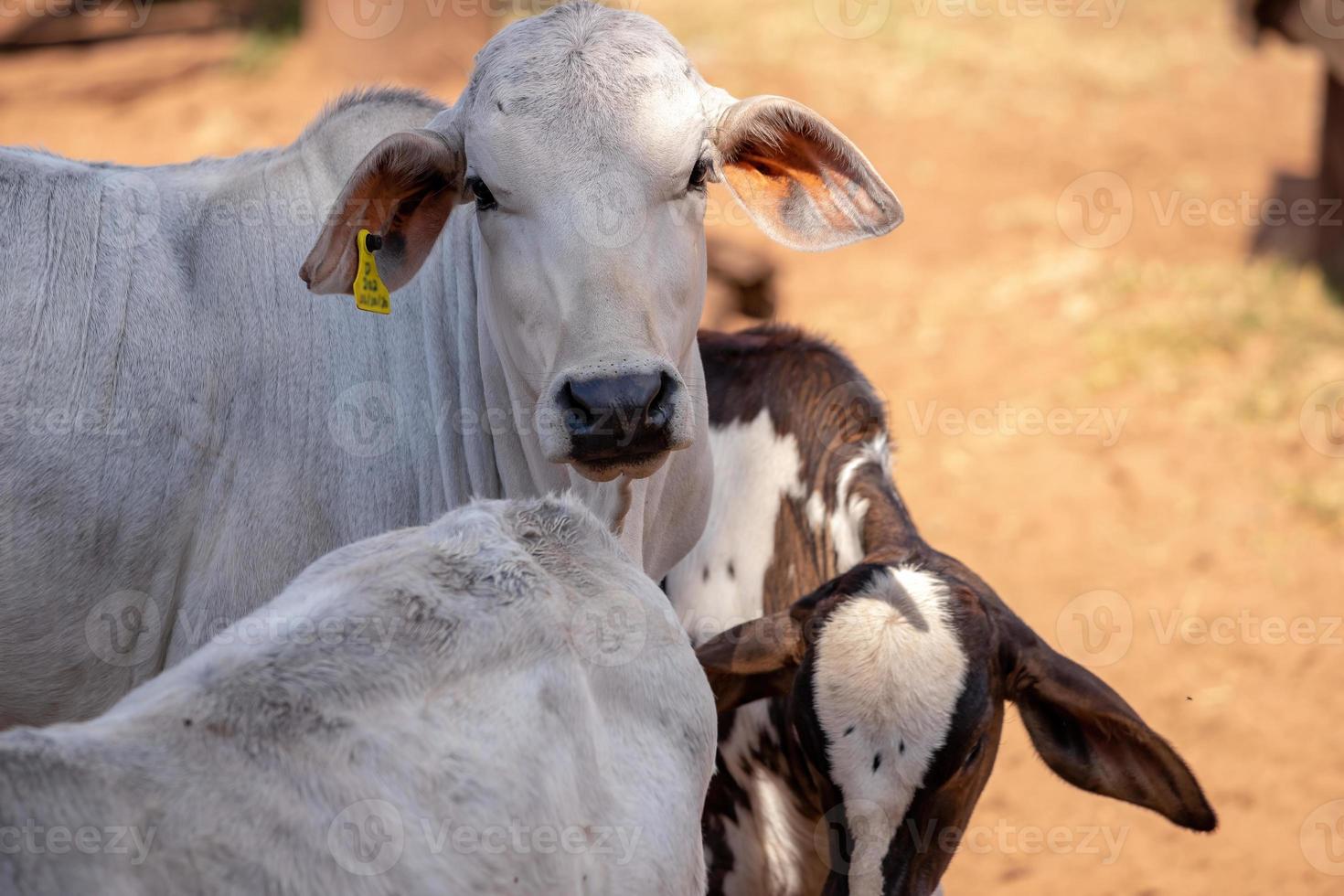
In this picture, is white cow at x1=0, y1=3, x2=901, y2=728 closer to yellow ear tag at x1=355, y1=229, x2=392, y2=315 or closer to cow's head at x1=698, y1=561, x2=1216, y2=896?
yellow ear tag at x1=355, y1=229, x2=392, y2=315

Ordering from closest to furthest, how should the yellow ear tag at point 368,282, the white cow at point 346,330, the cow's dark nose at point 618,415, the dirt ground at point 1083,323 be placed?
the cow's dark nose at point 618,415, the white cow at point 346,330, the yellow ear tag at point 368,282, the dirt ground at point 1083,323

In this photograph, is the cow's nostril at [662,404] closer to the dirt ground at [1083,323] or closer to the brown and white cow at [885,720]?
the brown and white cow at [885,720]

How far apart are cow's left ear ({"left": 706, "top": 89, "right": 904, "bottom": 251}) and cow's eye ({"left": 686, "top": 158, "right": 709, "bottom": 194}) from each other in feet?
0.09

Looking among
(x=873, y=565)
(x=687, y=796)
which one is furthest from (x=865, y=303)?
(x=687, y=796)

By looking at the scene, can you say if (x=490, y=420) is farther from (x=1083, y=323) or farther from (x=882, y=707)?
(x=1083, y=323)

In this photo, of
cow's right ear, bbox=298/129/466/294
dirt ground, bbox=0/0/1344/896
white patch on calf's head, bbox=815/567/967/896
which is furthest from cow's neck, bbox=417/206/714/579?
dirt ground, bbox=0/0/1344/896

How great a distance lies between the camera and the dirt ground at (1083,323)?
5562mm

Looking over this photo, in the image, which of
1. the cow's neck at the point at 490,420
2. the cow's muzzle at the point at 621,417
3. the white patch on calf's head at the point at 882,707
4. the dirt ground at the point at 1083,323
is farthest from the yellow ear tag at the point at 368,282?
the dirt ground at the point at 1083,323

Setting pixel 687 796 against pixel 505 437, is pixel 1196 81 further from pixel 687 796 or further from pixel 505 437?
pixel 687 796

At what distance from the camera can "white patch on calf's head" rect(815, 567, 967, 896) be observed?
3.01 metres

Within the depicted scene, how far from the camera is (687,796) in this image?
220 cm

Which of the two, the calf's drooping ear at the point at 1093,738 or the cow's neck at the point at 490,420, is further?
the cow's neck at the point at 490,420

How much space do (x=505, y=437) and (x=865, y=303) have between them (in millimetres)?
6235

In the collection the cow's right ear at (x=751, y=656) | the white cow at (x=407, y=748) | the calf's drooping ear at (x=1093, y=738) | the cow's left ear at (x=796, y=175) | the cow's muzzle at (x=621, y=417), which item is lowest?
the calf's drooping ear at (x=1093, y=738)
